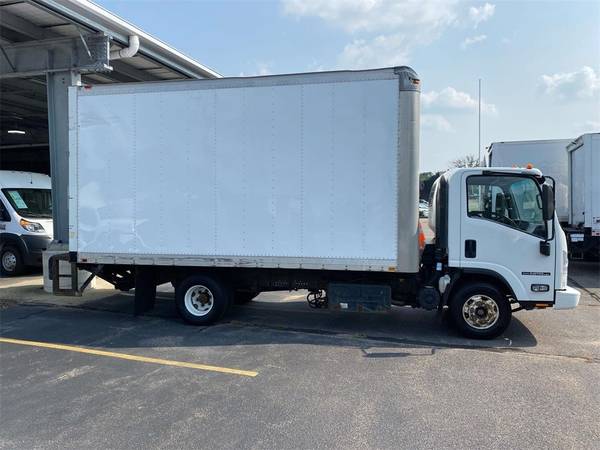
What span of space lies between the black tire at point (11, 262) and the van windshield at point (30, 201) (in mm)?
914

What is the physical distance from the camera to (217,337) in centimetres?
670

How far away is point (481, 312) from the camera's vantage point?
255 inches

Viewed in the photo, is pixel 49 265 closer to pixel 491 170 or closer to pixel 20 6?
pixel 20 6

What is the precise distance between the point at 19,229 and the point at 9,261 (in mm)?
882

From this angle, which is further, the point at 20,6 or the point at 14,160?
the point at 14,160

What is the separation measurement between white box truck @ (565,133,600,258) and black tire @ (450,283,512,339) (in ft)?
23.0

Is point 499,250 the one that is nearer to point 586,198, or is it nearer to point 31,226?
point 586,198

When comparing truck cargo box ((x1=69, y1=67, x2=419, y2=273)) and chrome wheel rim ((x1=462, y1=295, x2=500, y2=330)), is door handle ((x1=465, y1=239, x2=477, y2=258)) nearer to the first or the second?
→ chrome wheel rim ((x1=462, y1=295, x2=500, y2=330))

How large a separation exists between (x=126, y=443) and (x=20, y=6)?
865 cm

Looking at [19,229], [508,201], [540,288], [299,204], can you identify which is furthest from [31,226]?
[540,288]

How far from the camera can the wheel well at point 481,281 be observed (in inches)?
255

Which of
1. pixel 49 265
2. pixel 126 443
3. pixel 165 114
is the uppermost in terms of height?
pixel 165 114

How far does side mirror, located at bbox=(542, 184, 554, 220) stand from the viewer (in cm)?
612

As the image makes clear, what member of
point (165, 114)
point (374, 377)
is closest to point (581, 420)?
point (374, 377)
